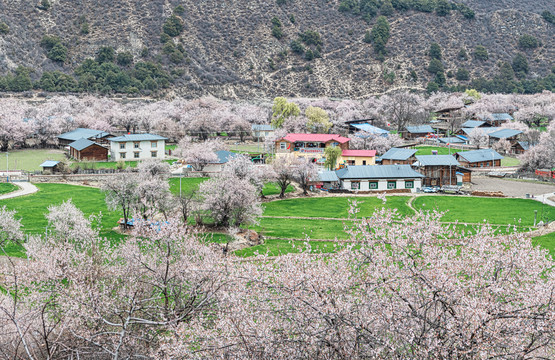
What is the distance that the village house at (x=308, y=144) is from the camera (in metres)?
73.2

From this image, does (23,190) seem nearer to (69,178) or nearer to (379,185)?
(69,178)

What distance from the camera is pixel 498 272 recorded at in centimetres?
1395

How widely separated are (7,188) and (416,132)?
223 ft

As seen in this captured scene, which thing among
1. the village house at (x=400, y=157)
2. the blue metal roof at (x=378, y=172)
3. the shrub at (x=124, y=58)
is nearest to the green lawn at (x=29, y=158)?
the blue metal roof at (x=378, y=172)

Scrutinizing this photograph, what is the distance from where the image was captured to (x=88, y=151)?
6919 centimetres

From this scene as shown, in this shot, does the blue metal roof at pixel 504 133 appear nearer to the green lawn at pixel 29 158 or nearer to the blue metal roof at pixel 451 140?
the blue metal roof at pixel 451 140

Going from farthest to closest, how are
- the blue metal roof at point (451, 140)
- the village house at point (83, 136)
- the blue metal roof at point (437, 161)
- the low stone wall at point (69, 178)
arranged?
the blue metal roof at point (451, 140) < the village house at point (83, 136) < the blue metal roof at point (437, 161) < the low stone wall at point (69, 178)

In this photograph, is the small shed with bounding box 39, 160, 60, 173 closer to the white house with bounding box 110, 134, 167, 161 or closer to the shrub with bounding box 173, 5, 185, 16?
the white house with bounding box 110, 134, 167, 161

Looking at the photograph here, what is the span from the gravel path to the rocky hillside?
2657 inches

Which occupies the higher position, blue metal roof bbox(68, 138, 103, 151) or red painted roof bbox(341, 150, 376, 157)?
blue metal roof bbox(68, 138, 103, 151)

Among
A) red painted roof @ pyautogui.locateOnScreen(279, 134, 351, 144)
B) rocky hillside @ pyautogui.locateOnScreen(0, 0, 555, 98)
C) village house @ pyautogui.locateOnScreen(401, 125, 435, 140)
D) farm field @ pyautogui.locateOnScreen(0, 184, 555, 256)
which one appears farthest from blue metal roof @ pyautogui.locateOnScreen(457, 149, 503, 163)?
rocky hillside @ pyautogui.locateOnScreen(0, 0, 555, 98)

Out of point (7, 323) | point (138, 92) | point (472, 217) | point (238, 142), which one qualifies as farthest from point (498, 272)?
point (138, 92)

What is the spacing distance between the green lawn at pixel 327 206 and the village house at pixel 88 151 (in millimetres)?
29594

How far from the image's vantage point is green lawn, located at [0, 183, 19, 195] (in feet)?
165
